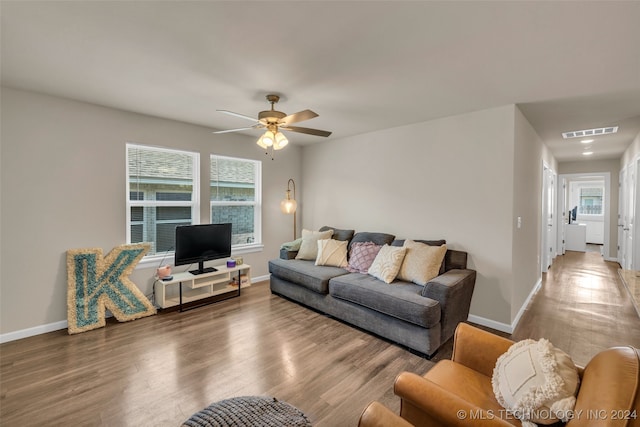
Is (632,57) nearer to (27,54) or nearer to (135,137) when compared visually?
(27,54)

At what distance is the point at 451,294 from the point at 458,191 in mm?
1400

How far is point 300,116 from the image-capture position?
2.64m

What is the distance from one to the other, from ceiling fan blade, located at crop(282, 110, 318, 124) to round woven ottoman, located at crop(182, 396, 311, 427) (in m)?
2.18

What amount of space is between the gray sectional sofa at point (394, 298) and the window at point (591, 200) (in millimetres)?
10212

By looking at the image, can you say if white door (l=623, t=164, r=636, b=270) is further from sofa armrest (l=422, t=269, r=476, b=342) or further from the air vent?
sofa armrest (l=422, t=269, r=476, b=342)

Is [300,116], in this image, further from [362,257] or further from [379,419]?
[379,419]

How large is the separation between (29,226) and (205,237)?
5.89 ft

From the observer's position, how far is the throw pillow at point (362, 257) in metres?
3.73

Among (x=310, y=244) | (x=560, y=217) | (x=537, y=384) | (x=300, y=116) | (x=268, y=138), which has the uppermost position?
(x=300, y=116)

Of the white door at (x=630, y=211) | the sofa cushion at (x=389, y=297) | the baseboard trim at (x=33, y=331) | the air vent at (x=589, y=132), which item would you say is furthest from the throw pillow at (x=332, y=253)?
the white door at (x=630, y=211)

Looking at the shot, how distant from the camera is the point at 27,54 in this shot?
219 cm

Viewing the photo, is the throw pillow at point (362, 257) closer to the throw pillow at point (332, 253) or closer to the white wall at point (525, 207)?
the throw pillow at point (332, 253)

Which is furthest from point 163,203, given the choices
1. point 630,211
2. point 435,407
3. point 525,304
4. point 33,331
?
point 630,211

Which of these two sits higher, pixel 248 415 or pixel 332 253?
pixel 332 253
